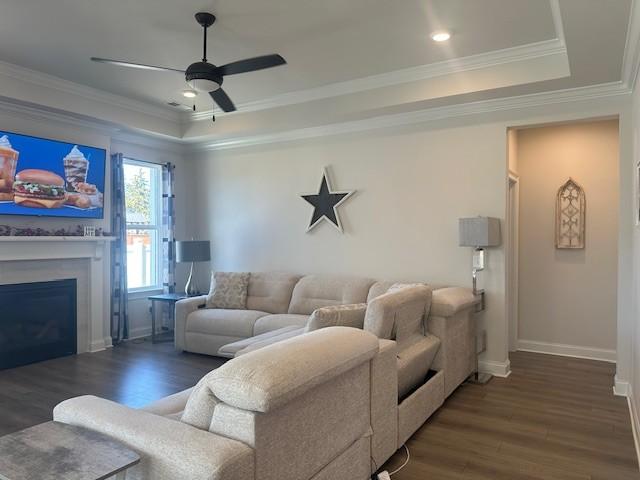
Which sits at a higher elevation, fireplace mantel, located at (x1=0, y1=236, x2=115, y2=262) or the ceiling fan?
the ceiling fan

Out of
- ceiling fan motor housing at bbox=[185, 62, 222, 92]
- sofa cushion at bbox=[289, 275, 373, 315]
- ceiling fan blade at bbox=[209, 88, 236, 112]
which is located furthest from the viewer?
sofa cushion at bbox=[289, 275, 373, 315]

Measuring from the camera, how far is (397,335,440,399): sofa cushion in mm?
3093

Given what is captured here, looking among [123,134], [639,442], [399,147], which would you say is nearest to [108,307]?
[123,134]

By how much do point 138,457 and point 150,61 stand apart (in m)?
3.87

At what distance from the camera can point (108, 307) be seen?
5828 millimetres

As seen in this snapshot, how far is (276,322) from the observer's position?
5.04 metres

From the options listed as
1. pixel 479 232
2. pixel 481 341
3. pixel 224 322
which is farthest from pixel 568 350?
pixel 224 322

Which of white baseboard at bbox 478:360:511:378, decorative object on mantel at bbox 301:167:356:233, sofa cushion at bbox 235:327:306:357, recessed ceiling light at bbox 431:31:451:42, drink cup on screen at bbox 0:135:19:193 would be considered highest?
recessed ceiling light at bbox 431:31:451:42

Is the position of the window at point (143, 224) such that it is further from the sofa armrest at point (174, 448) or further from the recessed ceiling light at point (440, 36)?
the sofa armrest at point (174, 448)

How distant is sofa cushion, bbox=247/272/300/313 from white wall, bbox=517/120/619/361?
2.84 m

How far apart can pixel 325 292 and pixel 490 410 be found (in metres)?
2.20

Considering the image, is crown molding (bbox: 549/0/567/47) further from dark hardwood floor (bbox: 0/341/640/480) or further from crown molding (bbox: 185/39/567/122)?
dark hardwood floor (bbox: 0/341/640/480)

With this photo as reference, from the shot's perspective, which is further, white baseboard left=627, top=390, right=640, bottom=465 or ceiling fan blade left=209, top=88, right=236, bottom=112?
ceiling fan blade left=209, top=88, right=236, bottom=112

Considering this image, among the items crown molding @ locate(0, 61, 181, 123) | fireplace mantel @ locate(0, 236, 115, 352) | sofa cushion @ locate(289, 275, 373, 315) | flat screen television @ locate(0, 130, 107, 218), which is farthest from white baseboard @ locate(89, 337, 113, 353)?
crown molding @ locate(0, 61, 181, 123)
